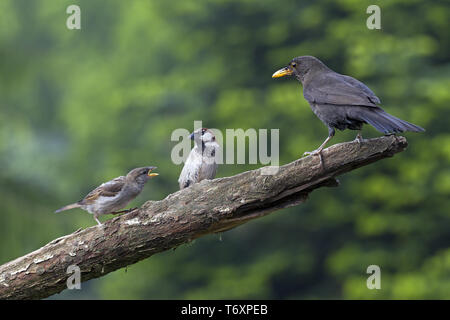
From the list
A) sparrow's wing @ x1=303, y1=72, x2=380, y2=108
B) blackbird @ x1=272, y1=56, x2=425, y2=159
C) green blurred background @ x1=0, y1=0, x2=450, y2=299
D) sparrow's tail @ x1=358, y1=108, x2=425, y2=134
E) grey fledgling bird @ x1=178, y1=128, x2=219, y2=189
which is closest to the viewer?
sparrow's tail @ x1=358, y1=108, x2=425, y2=134

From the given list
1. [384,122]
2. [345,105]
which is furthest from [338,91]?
[384,122]

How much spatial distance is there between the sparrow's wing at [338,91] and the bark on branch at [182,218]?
38 cm

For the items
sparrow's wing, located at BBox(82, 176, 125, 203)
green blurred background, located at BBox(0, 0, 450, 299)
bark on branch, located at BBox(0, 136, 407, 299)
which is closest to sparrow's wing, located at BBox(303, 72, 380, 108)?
bark on branch, located at BBox(0, 136, 407, 299)

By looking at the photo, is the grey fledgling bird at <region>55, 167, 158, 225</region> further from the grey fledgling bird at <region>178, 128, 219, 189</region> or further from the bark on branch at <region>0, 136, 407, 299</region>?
the grey fledgling bird at <region>178, 128, 219, 189</region>

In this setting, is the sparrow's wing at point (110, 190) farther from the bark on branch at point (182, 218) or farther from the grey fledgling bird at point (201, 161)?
the grey fledgling bird at point (201, 161)

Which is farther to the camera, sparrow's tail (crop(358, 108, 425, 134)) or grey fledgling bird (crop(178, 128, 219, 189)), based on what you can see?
grey fledgling bird (crop(178, 128, 219, 189))

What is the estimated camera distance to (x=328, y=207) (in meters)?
14.3

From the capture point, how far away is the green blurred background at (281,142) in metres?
13.0

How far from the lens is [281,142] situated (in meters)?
14.5

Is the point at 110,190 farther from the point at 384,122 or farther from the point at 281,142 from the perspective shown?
the point at 281,142

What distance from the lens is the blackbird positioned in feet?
17.7

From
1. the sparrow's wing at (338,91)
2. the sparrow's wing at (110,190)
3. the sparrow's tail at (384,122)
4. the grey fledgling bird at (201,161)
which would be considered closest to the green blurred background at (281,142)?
the grey fledgling bird at (201,161)

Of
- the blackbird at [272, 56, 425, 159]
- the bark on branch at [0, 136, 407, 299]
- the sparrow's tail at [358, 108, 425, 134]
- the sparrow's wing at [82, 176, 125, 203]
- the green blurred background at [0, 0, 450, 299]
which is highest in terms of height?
the green blurred background at [0, 0, 450, 299]
